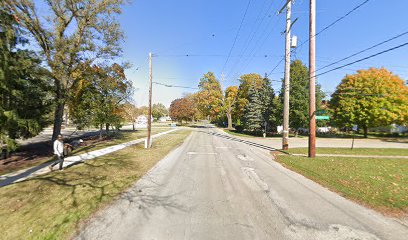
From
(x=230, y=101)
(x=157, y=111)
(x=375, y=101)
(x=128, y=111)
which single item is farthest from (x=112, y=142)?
(x=157, y=111)

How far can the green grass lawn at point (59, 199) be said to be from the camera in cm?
425

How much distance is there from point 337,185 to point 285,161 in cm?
475

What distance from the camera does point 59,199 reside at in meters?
5.78

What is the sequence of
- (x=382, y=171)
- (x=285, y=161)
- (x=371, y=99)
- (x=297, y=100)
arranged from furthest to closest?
1. (x=297, y=100)
2. (x=371, y=99)
3. (x=285, y=161)
4. (x=382, y=171)

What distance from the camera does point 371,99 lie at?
2881 centimetres

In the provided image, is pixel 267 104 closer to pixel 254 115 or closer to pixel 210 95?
pixel 254 115

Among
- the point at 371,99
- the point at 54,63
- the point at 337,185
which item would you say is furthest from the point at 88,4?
the point at 371,99

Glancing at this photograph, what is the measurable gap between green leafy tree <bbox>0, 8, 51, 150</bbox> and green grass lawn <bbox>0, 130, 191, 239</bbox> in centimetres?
378

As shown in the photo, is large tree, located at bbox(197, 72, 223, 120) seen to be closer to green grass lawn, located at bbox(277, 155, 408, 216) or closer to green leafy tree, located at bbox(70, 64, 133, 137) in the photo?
green leafy tree, located at bbox(70, 64, 133, 137)

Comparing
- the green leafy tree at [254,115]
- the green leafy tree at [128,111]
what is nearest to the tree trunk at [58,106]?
the green leafy tree at [128,111]

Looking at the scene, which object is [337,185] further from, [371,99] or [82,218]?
[371,99]

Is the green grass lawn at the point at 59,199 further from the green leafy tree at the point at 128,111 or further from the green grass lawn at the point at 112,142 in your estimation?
the green leafy tree at the point at 128,111

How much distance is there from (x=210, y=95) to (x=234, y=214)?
4933 cm

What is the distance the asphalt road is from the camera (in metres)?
4.19
